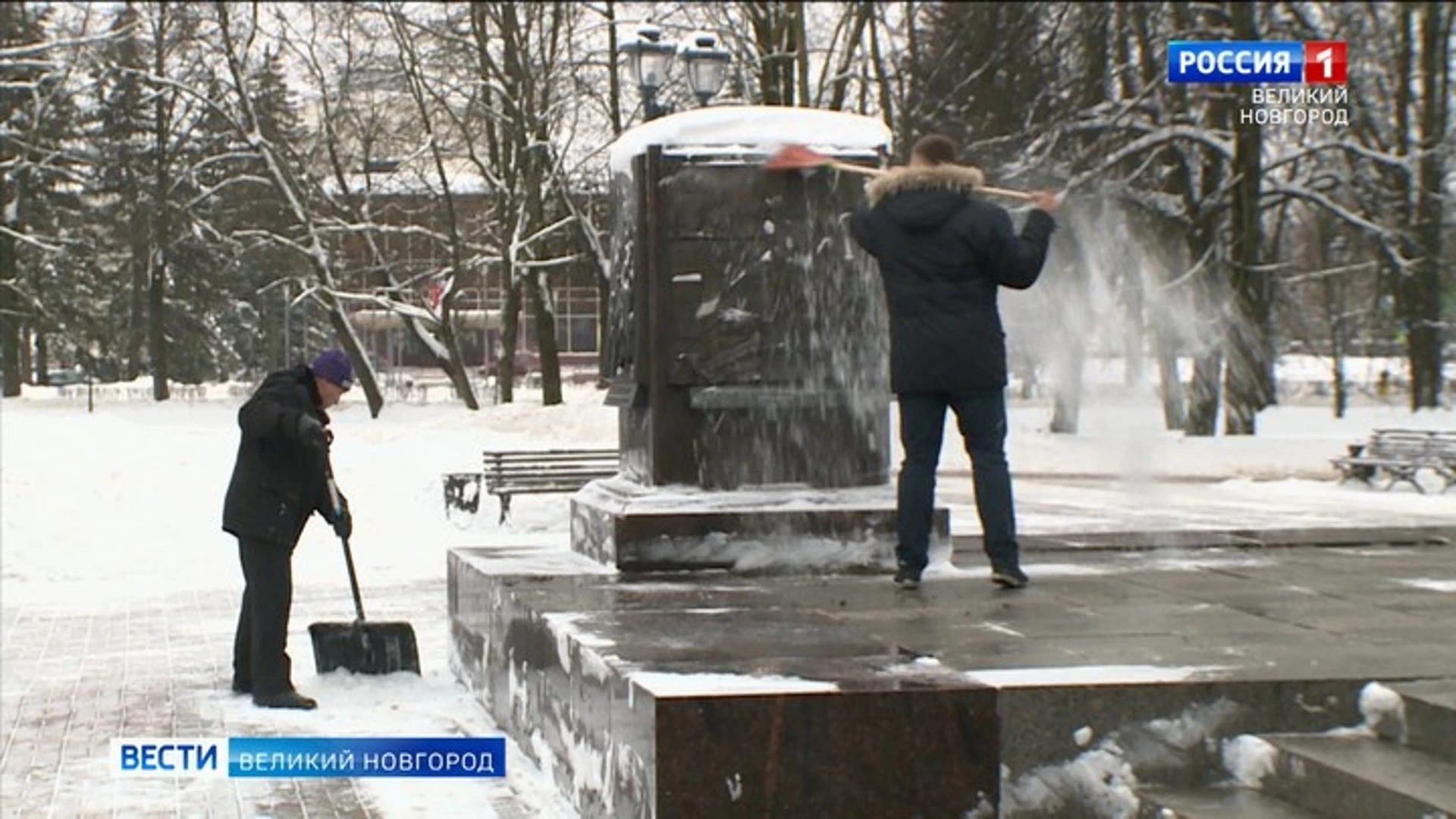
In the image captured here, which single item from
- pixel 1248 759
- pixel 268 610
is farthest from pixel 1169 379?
pixel 1248 759

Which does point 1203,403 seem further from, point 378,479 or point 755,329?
point 755,329

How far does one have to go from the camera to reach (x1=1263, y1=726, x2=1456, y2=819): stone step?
419 cm

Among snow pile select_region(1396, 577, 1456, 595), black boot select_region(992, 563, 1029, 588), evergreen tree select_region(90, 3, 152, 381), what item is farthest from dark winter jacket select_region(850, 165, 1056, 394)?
evergreen tree select_region(90, 3, 152, 381)

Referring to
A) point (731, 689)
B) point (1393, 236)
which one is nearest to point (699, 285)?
point (731, 689)

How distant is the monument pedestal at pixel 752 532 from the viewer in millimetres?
7809

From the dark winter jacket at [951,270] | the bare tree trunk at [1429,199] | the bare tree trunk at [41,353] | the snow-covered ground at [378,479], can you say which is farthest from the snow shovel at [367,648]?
the bare tree trunk at [41,353]

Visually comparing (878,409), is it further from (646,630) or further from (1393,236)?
(1393,236)

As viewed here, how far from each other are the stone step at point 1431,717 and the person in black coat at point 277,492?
186 inches

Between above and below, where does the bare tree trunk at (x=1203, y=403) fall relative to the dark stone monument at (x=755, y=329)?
below

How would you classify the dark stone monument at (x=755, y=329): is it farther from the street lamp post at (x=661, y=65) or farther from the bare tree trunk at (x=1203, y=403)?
the bare tree trunk at (x=1203, y=403)

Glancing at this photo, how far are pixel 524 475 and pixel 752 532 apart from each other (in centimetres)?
1202

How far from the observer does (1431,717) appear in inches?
184

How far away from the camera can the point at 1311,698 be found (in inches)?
195

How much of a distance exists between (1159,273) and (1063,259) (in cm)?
236
